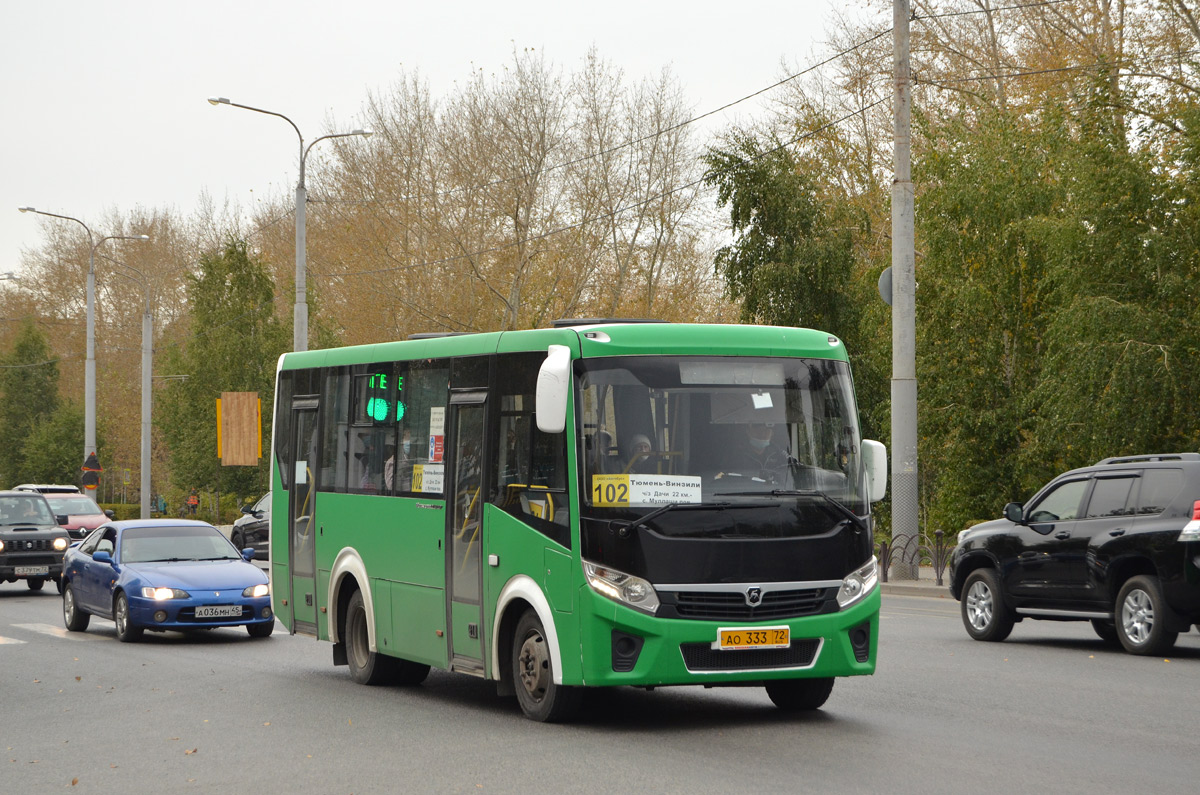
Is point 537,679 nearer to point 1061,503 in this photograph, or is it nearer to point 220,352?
point 1061,503

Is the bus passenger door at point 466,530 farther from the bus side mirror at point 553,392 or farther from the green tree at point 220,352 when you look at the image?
the green tree at point 220,352

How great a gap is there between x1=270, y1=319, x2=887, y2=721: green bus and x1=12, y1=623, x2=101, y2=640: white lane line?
881 cm

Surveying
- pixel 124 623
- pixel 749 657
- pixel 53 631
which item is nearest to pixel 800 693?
pixel 749 657

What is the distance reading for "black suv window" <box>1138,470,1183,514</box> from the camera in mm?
14812

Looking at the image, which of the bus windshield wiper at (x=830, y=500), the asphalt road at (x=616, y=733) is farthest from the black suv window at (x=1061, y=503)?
the bus windshield wiper at (x=830, y=500)

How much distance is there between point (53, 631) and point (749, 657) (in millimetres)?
12641

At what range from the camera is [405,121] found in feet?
173

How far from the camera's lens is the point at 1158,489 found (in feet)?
49.2

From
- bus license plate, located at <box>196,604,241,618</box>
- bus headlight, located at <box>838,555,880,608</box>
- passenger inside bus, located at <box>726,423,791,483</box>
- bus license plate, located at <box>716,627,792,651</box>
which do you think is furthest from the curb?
bus license plate, located at <box>716,627,792,651</box>

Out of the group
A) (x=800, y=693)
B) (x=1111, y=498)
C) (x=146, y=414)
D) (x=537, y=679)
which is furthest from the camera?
(x=146, y=414)

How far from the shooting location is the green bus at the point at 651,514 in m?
10.0

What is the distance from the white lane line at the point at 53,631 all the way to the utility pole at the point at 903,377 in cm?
1301

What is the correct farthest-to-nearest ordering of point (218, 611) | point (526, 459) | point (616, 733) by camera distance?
point (218, 611) < point (526, 459) < point (616, 733)

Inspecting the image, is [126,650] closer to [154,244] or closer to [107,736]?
[107,736]
